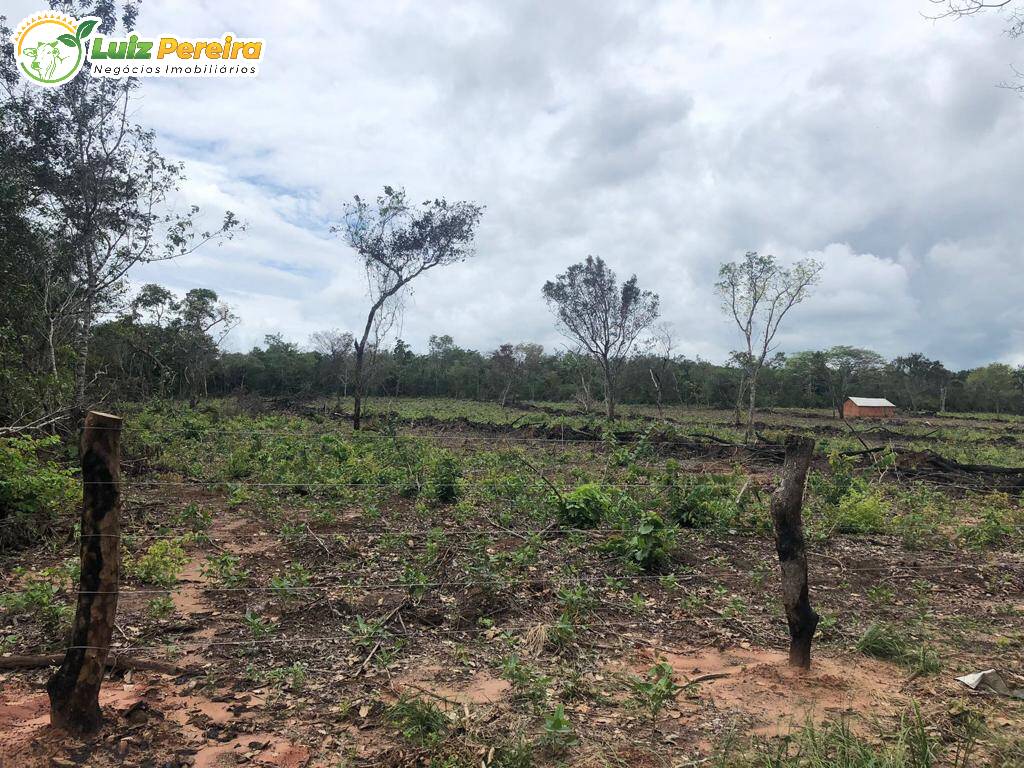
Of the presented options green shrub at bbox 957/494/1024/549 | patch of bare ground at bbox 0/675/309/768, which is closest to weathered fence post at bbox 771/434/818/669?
patch of bare ground at bbox 0/675/309/768

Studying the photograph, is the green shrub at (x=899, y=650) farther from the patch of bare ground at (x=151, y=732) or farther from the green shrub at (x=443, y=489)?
the green shrub at (x=443, y=489)

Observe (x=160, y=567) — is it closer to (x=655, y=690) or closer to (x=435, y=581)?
(x=435, y=581)

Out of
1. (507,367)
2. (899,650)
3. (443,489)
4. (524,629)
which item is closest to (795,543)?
(899,650)

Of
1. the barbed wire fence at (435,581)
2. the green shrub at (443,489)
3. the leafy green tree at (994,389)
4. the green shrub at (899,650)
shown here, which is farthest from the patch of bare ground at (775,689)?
the leafy green tree at (994,389)

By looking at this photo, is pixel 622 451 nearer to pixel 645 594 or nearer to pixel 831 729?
pixel 645 594

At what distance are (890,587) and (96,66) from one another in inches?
789

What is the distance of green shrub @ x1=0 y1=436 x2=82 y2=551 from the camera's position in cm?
585

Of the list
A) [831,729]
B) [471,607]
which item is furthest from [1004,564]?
[471,607]

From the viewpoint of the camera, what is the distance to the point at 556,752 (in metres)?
2.94

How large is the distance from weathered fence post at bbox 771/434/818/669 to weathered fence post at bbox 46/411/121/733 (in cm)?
377

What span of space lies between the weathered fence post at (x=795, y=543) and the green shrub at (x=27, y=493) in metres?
6.62

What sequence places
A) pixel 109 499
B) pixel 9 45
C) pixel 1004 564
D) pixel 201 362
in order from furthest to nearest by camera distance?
pixel 201 362 < pixel 9 45 < pixel 1004 564 < pixel 109 499

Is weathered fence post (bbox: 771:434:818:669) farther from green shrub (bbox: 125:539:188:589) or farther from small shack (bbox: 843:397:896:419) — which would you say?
small shack (bbox: 843:397:896:419)

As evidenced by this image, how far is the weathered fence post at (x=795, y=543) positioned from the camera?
Answer: 3730 millimetres
